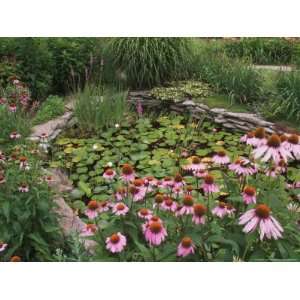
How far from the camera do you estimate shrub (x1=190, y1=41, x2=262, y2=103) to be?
12.8 ft

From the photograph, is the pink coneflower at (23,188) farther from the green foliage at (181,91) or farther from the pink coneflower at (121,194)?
the green foliage at (181,91)

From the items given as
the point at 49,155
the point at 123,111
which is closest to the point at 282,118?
the point at 123,111

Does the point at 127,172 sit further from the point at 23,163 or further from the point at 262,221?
the point at 23,163

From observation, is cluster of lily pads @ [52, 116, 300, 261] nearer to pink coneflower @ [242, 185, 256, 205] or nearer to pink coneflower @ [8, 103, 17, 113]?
pink coneflower @ [242, 185, 256, 205]

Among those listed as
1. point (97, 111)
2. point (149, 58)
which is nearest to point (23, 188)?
point (97, 111)

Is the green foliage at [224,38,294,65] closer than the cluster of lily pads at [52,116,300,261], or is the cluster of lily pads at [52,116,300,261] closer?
the cluster of lily pads at [52,116,300,261]

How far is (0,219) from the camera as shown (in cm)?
204

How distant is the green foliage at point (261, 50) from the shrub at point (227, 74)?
0.90 feet

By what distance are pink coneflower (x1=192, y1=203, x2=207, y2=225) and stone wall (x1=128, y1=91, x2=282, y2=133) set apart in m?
2.07

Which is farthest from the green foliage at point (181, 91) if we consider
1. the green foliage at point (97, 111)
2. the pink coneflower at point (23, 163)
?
the pink coneflower at point (23, 163)

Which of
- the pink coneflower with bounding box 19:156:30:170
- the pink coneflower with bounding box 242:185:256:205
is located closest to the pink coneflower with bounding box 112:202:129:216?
the pink coneflower with bounding box 242:185:256:205

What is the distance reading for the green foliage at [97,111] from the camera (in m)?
3.62

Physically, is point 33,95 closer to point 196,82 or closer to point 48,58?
point 48,58

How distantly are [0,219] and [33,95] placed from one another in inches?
83.8
